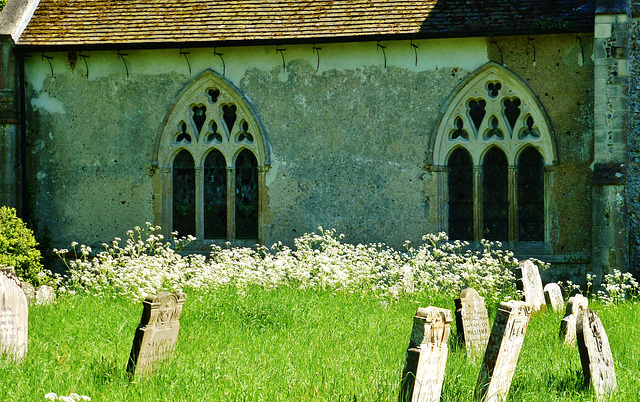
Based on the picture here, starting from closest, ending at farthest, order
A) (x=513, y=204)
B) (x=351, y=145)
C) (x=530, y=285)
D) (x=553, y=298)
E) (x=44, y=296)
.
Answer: (x=530, y=285) < (x=553, y=298) < (x=44, y=296) < (x=513, y=204) < (x=351, y=145)

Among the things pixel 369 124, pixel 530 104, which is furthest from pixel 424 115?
pixel 530 104

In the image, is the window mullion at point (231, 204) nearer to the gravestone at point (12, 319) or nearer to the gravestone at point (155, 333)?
the gravestone at point (12, 319)

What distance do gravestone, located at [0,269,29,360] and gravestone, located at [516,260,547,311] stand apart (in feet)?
17.1

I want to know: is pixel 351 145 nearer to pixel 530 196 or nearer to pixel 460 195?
pixel 460 195

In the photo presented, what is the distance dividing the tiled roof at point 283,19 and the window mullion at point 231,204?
2424mm

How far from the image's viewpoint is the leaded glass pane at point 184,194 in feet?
44.4

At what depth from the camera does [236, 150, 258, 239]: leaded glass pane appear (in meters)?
13.4

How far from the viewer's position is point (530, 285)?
8469 mm

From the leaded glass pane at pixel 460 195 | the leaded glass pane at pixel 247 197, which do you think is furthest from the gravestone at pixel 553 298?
the leaded glass pane at pixel 247 197

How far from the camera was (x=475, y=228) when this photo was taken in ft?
40.8

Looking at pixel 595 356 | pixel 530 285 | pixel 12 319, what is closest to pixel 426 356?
pixel 595 356

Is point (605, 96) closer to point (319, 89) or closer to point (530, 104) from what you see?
point (530, 104)

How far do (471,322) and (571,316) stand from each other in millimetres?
858

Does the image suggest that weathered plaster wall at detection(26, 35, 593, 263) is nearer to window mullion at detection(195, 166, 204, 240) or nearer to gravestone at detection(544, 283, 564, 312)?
window mullion at detection(195, 166, 204, 240)
